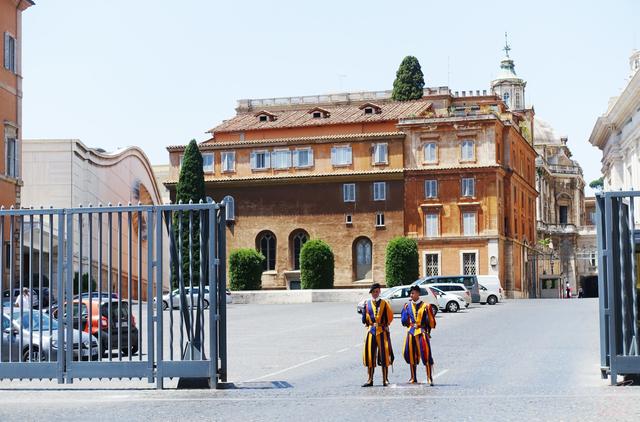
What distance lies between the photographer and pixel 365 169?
277ft

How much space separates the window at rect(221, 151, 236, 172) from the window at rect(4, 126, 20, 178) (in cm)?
3317

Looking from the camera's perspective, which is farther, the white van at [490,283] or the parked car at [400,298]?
the white van at [490,283]

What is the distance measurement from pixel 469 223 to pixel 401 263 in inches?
256

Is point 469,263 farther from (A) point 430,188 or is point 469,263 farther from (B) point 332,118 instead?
(B) point 332,118

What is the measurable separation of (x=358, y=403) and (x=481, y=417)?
2.38 m

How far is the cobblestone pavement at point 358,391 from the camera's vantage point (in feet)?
46.7

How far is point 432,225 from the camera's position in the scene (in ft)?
273

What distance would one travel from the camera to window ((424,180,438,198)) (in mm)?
83125

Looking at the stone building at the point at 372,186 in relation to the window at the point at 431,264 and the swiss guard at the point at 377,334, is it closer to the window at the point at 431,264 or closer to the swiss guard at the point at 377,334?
the window at the point at 431,264

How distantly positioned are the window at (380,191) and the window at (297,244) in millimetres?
5905

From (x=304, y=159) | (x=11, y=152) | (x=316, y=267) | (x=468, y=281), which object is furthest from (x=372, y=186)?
(x=11, y=152)

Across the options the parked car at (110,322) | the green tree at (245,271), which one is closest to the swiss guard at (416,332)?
the parked car at (110,322)

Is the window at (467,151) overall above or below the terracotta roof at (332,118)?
below

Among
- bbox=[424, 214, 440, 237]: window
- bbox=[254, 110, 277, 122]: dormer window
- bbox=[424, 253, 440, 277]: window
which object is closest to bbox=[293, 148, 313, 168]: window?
bbox=[254, 110, 277, 122]: dormer window
